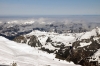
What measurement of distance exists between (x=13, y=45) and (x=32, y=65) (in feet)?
80.2

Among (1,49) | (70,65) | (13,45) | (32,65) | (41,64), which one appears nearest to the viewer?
(32,65)

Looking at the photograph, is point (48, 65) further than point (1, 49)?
No

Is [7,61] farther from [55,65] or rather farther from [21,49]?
[21,49]

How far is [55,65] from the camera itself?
1848 inches

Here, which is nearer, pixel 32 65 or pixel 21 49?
pixel 32 65

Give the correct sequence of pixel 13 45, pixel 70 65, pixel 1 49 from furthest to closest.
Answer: pixel 13 45 → pixel 1 49 → pixel 70 65

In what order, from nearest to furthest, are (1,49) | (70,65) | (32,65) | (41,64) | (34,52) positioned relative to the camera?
1. (32,65)
2. (41,64)
3. (70,65)
4. (1,49)
5. (34,52)

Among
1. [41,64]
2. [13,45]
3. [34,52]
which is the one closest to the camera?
[41,64]

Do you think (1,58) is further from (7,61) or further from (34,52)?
(34,52)

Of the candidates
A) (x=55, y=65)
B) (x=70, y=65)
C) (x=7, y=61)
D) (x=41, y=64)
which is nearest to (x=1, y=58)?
(x=7, y=61)

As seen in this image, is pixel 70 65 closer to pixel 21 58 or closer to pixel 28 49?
pixel 21 58

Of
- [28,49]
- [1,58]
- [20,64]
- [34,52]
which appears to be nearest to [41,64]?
[20,64]

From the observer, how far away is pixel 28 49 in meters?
62.9

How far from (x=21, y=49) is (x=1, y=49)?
25.7ft
